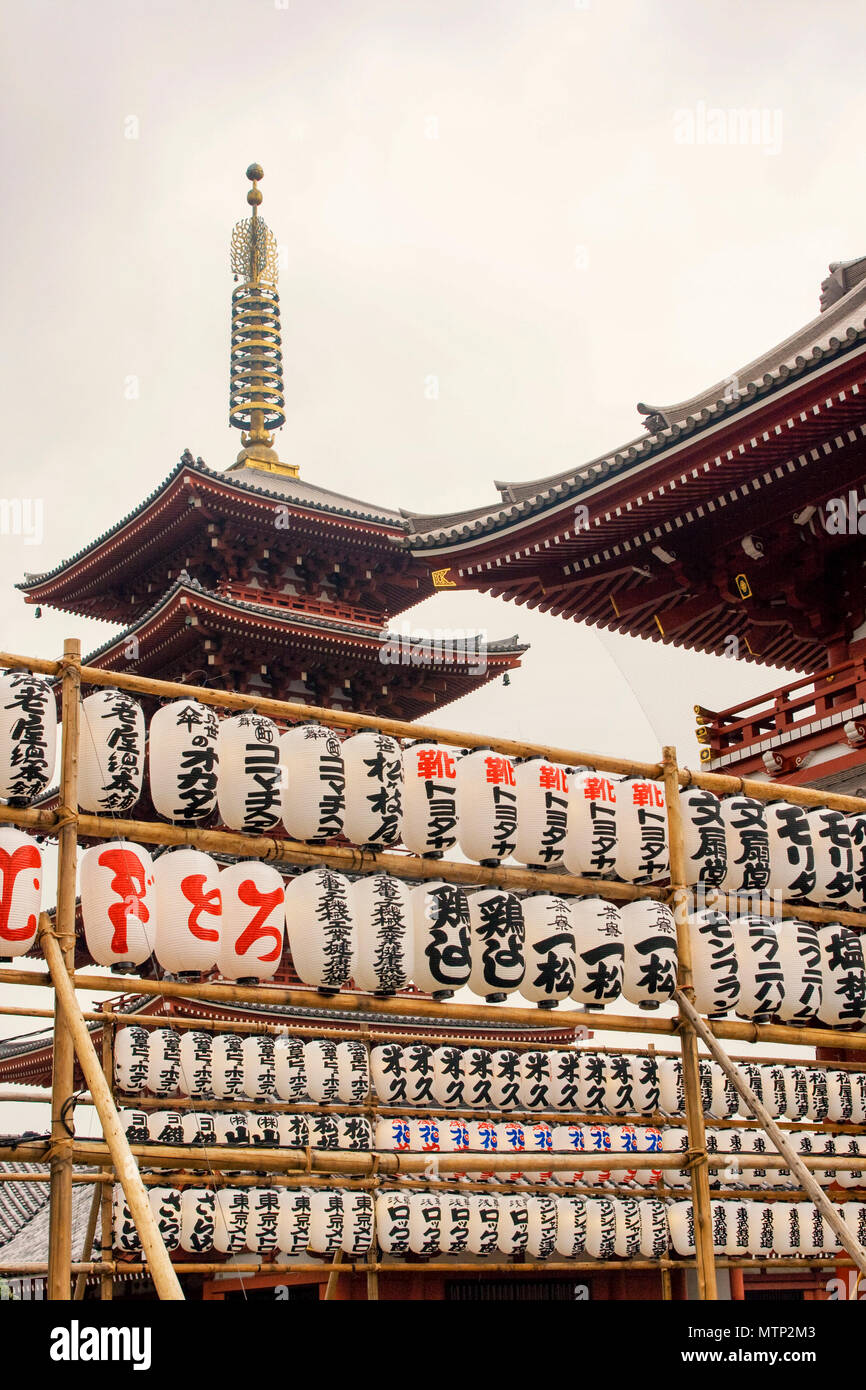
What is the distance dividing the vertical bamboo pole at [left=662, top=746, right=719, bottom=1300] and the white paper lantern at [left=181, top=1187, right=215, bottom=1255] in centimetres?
672

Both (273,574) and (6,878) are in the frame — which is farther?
(273,574)

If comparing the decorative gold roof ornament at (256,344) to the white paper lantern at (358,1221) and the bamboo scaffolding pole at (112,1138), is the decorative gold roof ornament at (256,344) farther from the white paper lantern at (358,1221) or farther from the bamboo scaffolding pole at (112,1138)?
the bamboo scaffolding pole at (112,1138)

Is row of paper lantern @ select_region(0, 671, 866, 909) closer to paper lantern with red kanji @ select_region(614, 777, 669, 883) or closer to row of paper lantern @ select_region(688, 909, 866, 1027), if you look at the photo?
paper lantern with red kanji @ select_region(614, 777, 669, 883)

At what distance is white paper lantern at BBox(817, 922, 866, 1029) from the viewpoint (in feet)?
34.0

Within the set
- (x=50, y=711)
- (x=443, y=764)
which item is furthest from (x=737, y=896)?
(x=50, y=711)

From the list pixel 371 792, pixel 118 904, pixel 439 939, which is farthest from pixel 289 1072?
pixel 118 904

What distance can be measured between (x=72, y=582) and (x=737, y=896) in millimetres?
20101

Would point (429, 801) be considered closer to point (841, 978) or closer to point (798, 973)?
point (798, 973)

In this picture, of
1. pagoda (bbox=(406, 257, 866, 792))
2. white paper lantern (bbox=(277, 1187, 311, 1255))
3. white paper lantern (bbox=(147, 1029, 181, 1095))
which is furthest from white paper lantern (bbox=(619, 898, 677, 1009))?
white paper lantern (bbox=(147, 1029, 181, 1095))

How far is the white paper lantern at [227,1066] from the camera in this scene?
14883 mm
